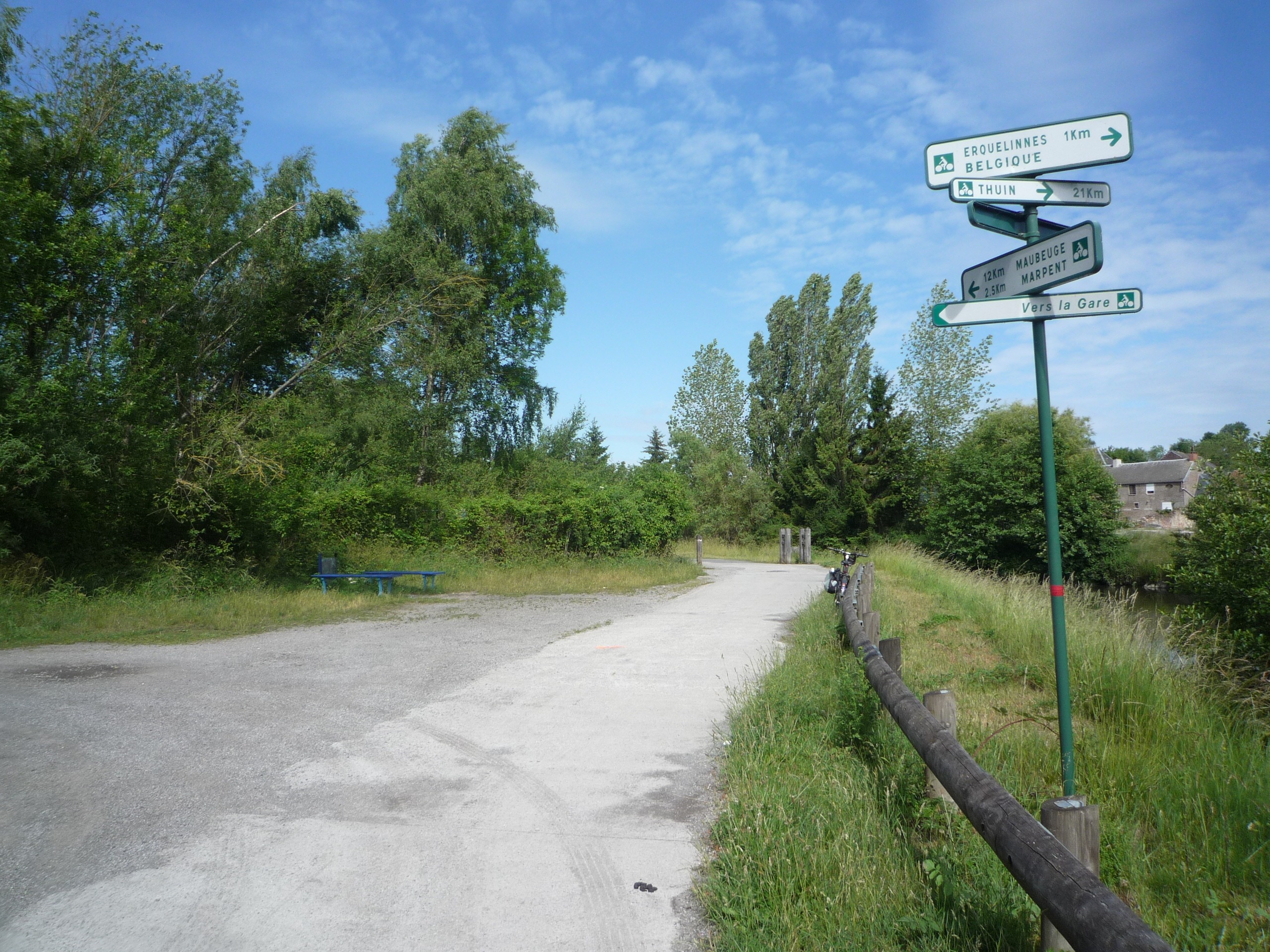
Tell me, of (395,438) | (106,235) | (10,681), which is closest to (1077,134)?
(10,681)

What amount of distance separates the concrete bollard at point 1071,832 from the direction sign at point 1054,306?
2432mm

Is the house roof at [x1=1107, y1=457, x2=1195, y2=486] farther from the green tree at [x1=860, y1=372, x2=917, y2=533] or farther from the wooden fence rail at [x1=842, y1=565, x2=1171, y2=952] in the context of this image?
the wooden fence rail at [x1=842, y1=565, x2=1171, y2=952]

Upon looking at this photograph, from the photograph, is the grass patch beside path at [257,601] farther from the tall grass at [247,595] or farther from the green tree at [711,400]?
the green tree at [711,400]

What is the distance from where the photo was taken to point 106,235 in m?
14.0

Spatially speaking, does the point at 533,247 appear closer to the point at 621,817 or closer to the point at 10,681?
the point at 10,681

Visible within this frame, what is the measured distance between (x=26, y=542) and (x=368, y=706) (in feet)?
34.0

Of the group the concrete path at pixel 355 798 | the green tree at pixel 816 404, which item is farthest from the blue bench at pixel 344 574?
the green tree at pixel 816 404

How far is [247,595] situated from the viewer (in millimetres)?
14367

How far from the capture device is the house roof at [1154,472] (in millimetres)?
78562


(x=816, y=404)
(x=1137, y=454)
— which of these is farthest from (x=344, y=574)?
(x=1137, y=454)

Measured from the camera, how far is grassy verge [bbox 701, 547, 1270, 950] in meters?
3.20

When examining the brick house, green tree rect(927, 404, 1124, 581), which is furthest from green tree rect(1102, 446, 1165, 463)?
green tree rect(927, 404, 1124, 581)

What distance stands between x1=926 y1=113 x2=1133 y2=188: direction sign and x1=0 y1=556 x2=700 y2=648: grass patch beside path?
10896 millimetres

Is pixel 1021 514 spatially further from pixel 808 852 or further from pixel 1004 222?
pixel 808 852
